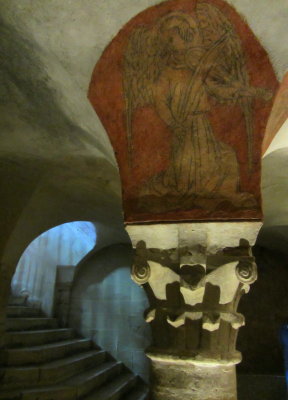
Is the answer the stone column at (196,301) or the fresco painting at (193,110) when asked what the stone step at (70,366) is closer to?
the stone column at (196,301)

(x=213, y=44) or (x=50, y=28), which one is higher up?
(x=50, y=28)

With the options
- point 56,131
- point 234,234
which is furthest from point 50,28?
point 234,234

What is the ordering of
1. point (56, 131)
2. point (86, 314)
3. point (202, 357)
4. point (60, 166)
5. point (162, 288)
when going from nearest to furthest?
point (202, 357), point (162, 288), point (56, 131), point (60, 166), point (86, 314)

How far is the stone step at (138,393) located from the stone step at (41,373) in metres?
0.82

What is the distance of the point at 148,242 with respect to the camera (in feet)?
7.06

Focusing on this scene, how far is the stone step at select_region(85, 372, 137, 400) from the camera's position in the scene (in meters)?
4.56

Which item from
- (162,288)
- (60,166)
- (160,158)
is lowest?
(162,288)

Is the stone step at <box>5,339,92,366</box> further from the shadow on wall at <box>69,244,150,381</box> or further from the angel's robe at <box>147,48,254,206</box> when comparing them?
the angel's robe at <box>147,48,254,206</box>

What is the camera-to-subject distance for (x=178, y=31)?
2.21 metres

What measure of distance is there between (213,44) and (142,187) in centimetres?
101

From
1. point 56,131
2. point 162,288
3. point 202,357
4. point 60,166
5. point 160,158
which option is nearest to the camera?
point 202,357

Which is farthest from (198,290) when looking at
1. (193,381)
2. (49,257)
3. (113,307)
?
(49,257)

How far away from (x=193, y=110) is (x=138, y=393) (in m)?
4.85

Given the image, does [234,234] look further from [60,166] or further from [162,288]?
[60,166]
